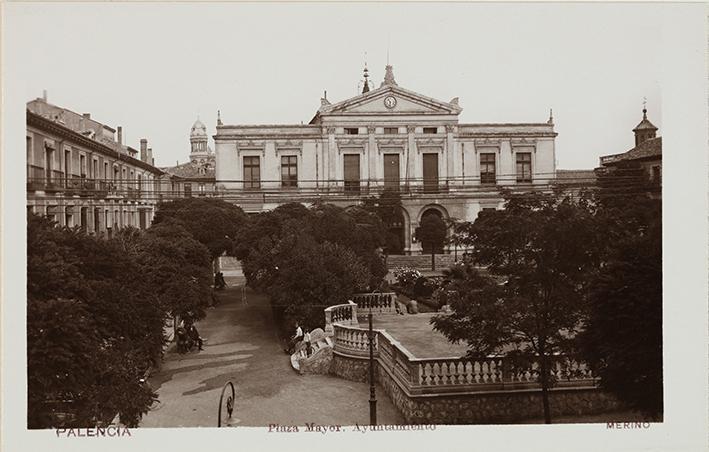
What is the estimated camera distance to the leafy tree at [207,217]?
48.0ft

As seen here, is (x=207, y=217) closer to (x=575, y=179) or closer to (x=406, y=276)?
(x=406, y=276)

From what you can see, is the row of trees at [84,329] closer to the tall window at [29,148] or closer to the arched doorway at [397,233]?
the tall window at [29,148]

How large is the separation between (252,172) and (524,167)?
285 inches

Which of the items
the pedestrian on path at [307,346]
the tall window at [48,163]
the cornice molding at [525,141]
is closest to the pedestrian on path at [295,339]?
the pedestrian on path at [307,346]

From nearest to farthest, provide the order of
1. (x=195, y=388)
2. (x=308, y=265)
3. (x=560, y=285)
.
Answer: (x=560, y=285), (x=195, y=388), (x=308, y=265)

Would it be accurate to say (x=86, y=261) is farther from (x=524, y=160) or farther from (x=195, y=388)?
(x=524, y=160)

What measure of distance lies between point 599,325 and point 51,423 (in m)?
5.73

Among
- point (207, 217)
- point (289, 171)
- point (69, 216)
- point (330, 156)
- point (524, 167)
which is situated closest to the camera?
point (69, 216)

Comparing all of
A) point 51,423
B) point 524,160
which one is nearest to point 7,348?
point 51,423

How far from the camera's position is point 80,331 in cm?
661

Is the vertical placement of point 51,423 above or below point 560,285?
below

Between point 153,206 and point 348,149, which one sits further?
point 348,149

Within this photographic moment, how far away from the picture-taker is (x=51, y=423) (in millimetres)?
7000

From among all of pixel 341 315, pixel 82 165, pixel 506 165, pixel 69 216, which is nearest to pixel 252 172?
pixel 341 315
